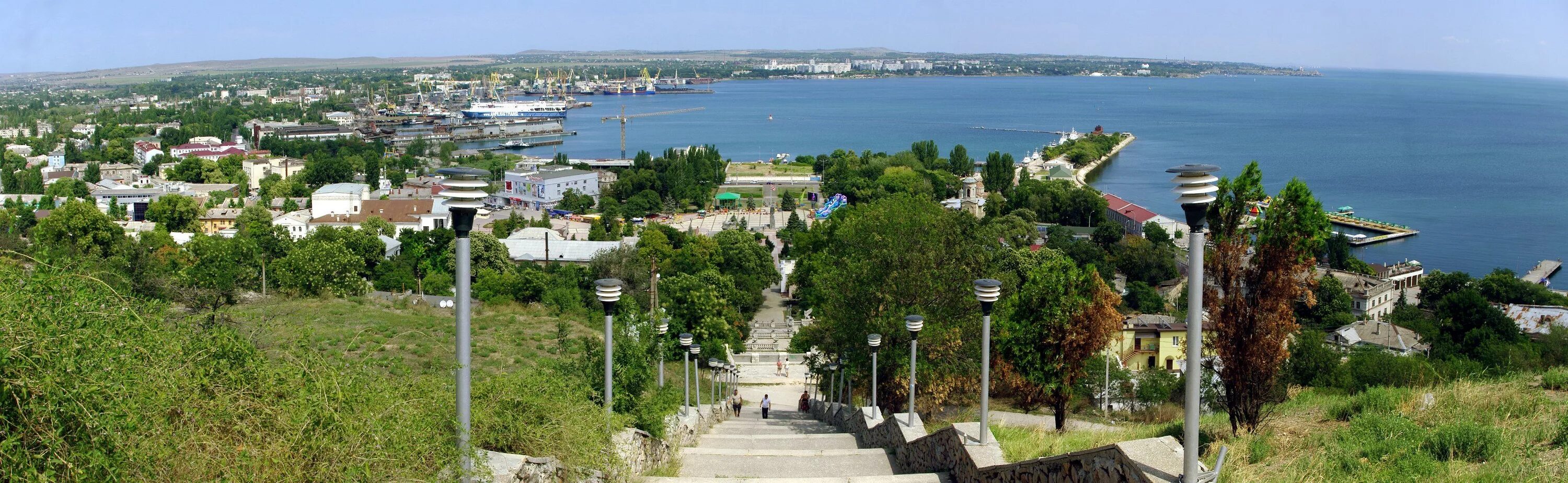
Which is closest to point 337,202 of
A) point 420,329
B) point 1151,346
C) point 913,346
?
point 420,329

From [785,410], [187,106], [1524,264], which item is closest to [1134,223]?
[1524,264]

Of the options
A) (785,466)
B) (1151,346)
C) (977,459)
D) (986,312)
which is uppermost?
(986,312)

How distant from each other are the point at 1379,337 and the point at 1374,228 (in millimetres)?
18239

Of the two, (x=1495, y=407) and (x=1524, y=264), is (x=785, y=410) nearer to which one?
(x=1495, y=407)

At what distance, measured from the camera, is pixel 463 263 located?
10.7 ft

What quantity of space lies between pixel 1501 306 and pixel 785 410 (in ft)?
50.7

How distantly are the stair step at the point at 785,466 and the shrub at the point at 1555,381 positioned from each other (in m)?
3.22

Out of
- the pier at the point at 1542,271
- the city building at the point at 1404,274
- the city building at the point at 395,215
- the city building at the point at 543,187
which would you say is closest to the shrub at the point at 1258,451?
the city building at the point at 1404,274

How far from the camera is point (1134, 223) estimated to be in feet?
107

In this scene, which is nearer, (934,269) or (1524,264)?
(934,269)


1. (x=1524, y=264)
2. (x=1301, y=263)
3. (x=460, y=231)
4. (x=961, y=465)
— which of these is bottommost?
(x=1524, y=264)

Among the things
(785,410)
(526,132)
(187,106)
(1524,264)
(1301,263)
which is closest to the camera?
(1301,263)

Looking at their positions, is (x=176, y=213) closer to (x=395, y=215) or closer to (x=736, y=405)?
(x=395, y=215)

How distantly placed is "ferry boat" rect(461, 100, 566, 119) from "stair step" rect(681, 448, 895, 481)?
86327mm
